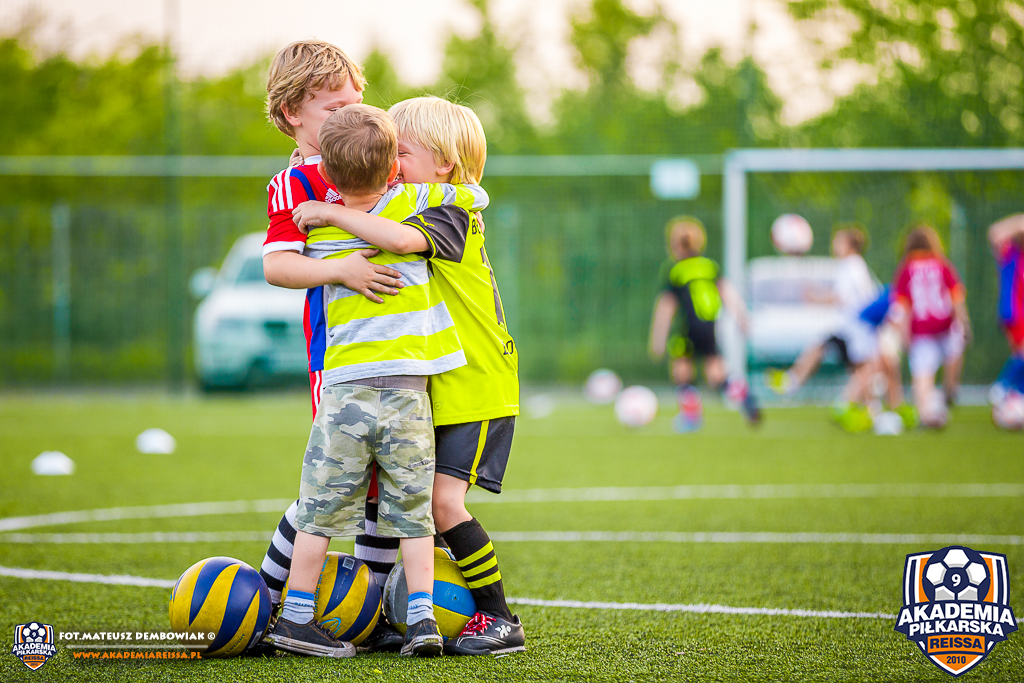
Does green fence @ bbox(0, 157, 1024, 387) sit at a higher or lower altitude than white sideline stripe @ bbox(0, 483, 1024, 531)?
higher

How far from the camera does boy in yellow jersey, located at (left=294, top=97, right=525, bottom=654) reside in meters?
2.91

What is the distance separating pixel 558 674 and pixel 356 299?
41.6 inches

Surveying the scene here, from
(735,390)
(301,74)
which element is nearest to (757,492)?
(301,74)

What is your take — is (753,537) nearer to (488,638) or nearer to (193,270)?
(488,638)

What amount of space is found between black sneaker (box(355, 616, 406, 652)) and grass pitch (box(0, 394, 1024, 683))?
0.11 meters

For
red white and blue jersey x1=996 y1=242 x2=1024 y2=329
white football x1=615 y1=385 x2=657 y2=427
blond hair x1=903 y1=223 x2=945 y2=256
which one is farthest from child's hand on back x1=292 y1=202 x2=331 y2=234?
red white and blue jersey x1=996 y1=242 x2=1024 y2=329

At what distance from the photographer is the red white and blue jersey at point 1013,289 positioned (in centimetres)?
959

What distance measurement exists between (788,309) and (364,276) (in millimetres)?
11033

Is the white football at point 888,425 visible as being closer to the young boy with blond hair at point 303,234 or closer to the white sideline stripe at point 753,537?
the white sideline stripe at point 753,537

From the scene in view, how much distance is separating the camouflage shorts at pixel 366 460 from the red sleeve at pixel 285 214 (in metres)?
0.39

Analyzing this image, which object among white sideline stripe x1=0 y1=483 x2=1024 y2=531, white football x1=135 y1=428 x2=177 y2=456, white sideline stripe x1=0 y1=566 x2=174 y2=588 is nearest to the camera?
white sideline stripe x1=0 y1=566 x2=174 y2=588

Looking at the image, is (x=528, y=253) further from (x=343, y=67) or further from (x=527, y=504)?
(x=343, y=67)

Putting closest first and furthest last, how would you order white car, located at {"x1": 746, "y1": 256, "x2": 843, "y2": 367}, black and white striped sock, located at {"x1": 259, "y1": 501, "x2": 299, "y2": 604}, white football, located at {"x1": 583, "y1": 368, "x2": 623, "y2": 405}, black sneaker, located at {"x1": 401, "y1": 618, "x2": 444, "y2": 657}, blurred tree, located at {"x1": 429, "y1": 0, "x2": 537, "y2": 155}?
black sneaker, located at {"x1": 401, "y1": 618, "x2": 444, "y2": 657}
black and white striped sock, located at {"x1": 259, "y1": 501, "x2": 299, "y2": 604}
white car, located at {"x1": 746, "y1": 256, "x2": 843, "y2": 367}
white football, located at {"x1": 583, "y1": 368, "x2": 623, "y2": 405}
blurred tree, located at {"x1": 429, "y1": 0, "x2": 537, "y2": 155}

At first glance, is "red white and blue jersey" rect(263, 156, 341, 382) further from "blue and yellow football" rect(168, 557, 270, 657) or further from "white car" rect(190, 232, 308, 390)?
"white car" rect(190, 232, 308, 390)
